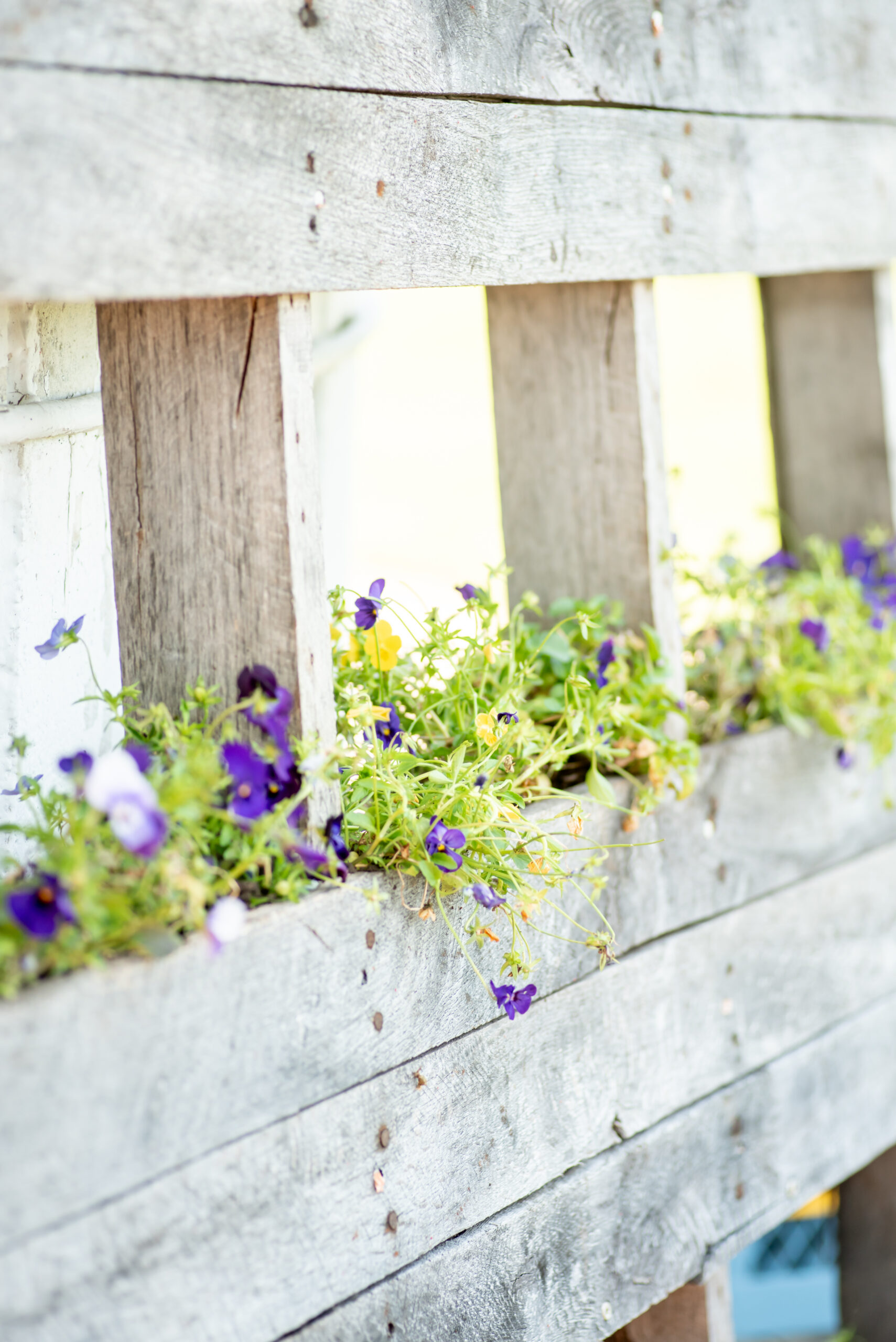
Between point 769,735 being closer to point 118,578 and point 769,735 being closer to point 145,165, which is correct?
point 118,578

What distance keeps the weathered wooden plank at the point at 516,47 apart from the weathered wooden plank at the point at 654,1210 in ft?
3.38

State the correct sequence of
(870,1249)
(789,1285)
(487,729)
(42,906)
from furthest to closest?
(789,1285), (870,1249), (487,729), (42,906)

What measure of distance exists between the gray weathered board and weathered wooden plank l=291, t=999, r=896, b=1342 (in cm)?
1

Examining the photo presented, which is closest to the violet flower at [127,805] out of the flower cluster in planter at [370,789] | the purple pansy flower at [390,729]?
the flower cluster in planter at [370,789]

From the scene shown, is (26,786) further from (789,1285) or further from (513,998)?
(789,1285)

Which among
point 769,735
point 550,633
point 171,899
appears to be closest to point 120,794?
point 171,899

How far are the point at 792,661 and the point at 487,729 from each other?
0.69 metres

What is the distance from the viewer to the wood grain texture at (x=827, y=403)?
1.97 metres

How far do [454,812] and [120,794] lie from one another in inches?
14.6

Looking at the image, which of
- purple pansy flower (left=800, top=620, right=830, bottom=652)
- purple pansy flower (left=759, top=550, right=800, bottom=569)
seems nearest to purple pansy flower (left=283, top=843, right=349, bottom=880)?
purple pansy flower (left=800, top=620, right=830, bottom=652)

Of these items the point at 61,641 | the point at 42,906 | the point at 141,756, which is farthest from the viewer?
the point at 61,641

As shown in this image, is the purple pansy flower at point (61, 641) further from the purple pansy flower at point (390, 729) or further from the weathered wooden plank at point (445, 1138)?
the weathered wooden plank at point (445, 1138)

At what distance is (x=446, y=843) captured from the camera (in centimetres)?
106

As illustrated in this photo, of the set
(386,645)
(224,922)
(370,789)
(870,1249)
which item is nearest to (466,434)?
(870,1249)
